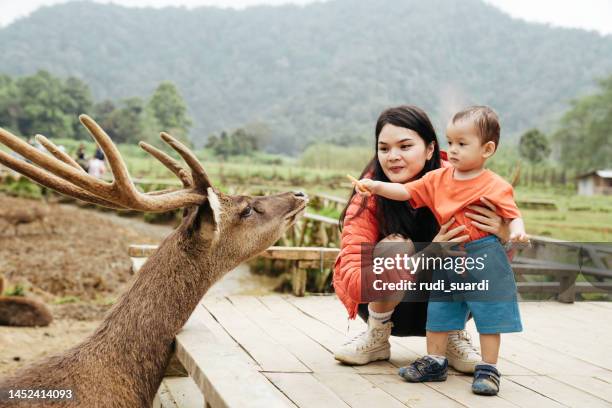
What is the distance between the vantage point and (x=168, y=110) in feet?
216

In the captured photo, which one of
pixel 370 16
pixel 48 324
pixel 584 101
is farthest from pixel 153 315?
pixel 370 16

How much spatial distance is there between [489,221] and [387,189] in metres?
0.39

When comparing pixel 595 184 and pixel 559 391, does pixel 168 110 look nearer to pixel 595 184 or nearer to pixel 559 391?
pixel 595 184

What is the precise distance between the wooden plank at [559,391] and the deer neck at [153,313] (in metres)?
1.24

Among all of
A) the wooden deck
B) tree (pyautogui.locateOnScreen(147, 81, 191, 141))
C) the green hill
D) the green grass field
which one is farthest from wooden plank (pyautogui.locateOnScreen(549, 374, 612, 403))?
the green hill

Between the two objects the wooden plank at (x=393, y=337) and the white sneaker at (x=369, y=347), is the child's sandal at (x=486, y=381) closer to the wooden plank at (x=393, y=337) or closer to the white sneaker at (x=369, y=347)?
the wooden plank at (x=393, y=337)

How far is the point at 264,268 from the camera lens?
392 inches

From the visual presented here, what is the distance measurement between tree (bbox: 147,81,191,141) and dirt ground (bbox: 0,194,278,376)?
49.0 m

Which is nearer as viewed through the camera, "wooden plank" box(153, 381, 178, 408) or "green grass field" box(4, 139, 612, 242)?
"wooden plank" box(153, 381, 178, 408)

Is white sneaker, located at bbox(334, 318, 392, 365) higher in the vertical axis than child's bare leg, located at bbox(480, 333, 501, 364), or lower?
lower

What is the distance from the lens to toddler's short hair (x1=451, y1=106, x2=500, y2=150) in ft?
7.63

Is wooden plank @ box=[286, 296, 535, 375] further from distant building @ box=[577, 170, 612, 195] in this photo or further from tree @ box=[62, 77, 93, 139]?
tree @ box=[62, 77, 93, 139]

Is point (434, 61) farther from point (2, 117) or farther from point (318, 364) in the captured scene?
point (318, 364)

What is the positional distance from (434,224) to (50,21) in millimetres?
133033
